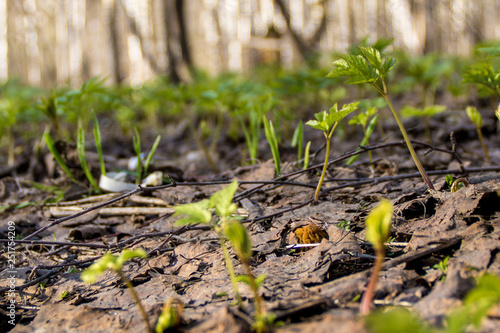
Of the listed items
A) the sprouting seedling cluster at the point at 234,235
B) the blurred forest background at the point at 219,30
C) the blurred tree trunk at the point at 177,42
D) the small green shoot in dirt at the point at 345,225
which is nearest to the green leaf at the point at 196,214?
the sprouting seedling cluster at the point at 234,235

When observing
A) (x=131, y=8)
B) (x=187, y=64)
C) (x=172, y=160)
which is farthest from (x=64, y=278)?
(x=131, y=8)

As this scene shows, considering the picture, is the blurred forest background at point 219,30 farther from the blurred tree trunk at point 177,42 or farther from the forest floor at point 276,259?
the forest floor at point 276,259

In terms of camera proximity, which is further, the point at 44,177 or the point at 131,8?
the point at 131,8

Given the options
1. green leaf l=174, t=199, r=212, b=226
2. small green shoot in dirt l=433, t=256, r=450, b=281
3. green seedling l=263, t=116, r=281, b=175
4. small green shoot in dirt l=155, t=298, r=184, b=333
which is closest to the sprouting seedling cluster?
green leaf l=174, t=199, r=212, b=226

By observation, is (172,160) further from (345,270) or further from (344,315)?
(344,315)

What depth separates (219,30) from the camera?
12750mm

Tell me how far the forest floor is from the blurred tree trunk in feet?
13.0

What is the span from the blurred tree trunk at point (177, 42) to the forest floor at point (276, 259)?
3949mm

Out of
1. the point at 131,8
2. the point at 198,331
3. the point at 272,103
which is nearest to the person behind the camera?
the point at 198,331

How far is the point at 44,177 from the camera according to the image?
221 centimetres

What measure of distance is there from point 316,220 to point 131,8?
804cm

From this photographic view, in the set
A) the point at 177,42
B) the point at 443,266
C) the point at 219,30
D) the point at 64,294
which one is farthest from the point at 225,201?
the point at 219,30

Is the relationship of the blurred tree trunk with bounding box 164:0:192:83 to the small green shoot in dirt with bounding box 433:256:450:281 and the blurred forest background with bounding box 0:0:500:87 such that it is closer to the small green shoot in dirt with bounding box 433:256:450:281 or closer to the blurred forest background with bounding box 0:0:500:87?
the blurred forest background with bounding box 0:0:500:87

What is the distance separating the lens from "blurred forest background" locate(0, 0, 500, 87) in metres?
5.49
